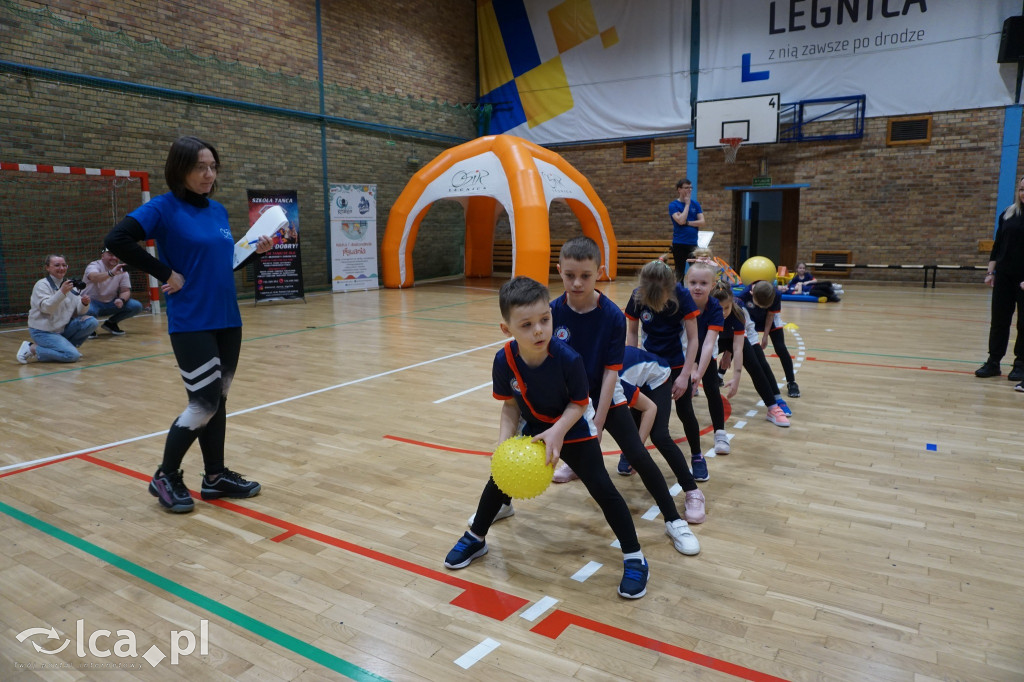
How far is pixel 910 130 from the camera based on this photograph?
13453 millimetres

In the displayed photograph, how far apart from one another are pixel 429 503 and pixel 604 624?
4.26 feet

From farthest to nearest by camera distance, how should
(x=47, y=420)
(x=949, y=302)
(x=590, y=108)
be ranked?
(x=590, y=108) < (x=949, y=302) < (x=47, y=420)

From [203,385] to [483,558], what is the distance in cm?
156

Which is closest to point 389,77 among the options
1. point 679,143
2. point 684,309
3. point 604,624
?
point 679,143

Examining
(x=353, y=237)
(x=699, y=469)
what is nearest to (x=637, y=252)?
(x=353, y=237)

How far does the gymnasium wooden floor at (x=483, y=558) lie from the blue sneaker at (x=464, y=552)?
4cm

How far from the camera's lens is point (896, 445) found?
4105 millimetres

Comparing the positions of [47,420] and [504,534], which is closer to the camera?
[504,534]

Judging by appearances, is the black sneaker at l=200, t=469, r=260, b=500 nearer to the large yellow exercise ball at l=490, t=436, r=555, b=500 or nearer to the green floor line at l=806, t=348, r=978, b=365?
the large yellow exercise ball at l=490, t=436, r=555, b=500

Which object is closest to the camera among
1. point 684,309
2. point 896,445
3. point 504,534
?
point 504,534

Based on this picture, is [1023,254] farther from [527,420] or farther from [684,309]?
[527,420]

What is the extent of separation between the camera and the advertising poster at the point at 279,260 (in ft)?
39.1

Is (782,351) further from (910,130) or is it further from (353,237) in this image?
(910,130)

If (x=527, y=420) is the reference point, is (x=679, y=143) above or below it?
above
